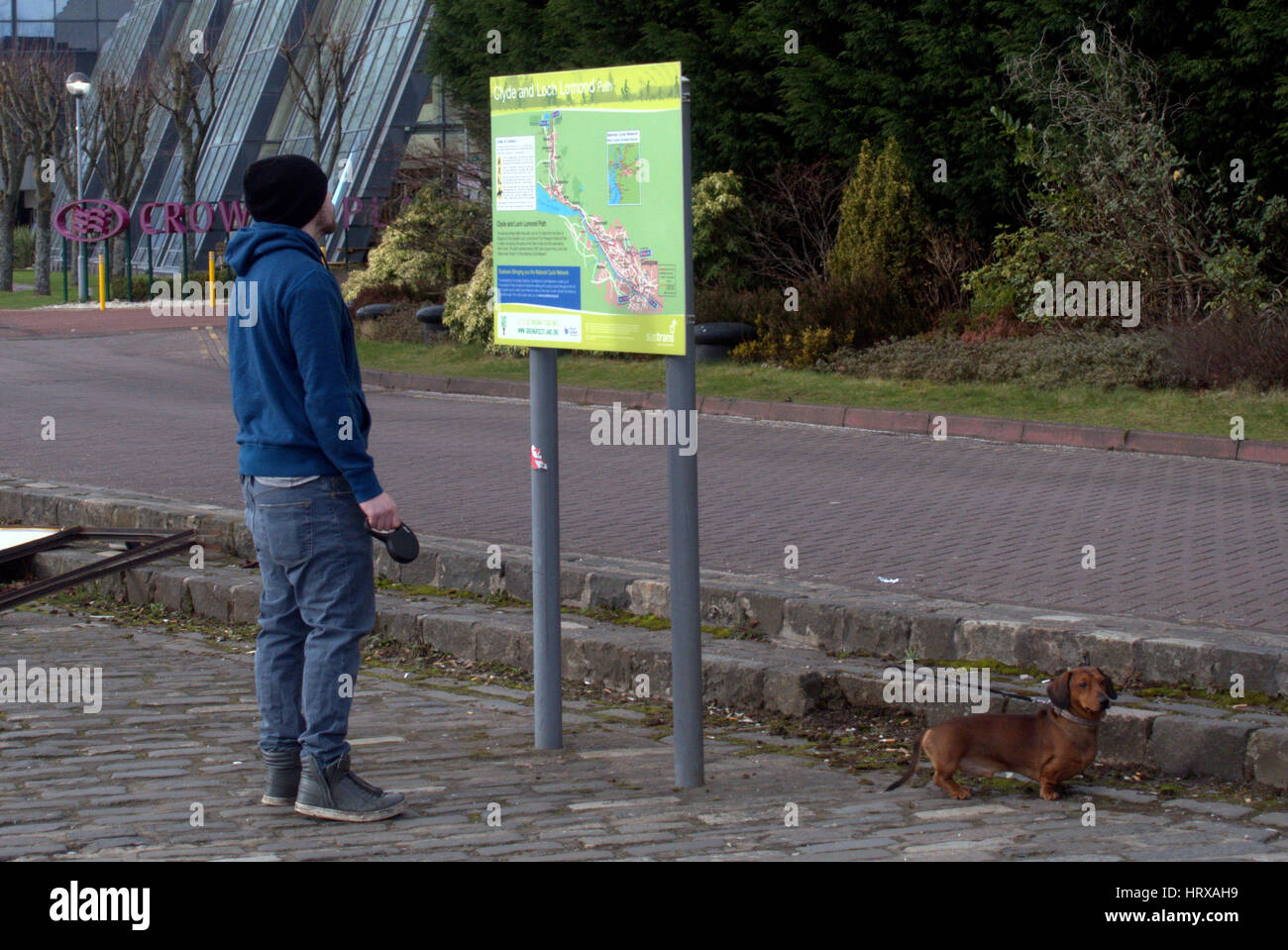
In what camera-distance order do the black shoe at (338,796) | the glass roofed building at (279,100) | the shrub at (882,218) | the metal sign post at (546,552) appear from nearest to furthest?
the black shoe at (338,796) < the metal sign post at (546,552) < the shrub at (882,218) < the glass roofed building at (279,100)

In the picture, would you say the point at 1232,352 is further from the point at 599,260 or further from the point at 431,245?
the point at 431,245

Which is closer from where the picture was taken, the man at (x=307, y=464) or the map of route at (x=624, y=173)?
the man at (x=307, y=464)

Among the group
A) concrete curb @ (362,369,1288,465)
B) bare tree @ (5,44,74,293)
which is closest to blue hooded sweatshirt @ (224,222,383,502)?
concrete curb @ (362,369,1288,465)

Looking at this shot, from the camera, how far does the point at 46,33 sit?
59188 mm

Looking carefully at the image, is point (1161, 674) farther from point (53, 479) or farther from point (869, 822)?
point (53, 479)

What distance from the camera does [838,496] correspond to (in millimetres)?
10109

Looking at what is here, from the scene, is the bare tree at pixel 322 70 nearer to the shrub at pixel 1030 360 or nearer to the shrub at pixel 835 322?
the shrub at pixel 835 322

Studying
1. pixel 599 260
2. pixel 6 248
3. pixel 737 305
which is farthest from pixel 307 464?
pixel 6 248

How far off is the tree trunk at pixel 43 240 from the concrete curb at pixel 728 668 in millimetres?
33968

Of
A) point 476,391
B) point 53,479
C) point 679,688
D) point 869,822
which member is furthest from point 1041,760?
point 476,391

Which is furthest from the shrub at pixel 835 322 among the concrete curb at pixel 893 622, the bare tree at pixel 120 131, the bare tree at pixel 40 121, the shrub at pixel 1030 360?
the bare tree at pixel 40 121

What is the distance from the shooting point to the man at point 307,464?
14.2 feet

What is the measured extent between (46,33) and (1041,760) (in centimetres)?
6219

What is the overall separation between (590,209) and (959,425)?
30.4 ft
